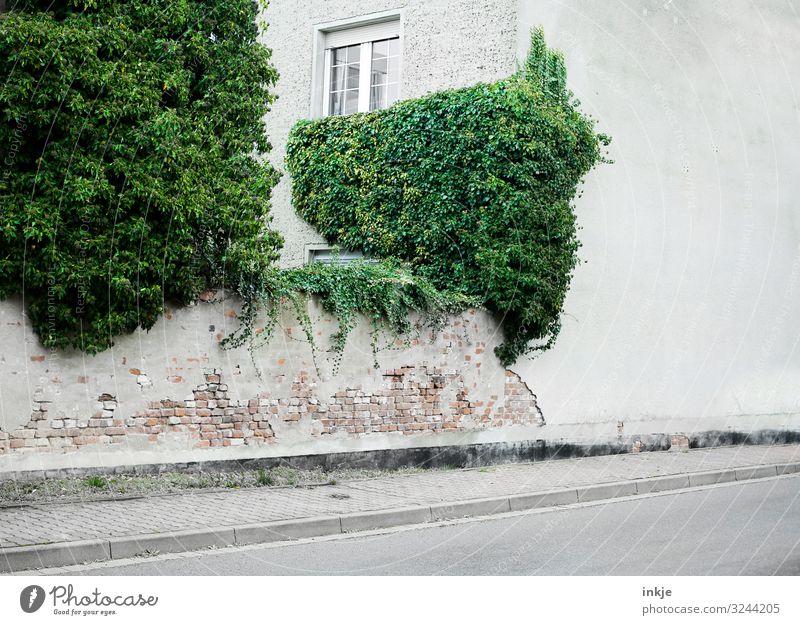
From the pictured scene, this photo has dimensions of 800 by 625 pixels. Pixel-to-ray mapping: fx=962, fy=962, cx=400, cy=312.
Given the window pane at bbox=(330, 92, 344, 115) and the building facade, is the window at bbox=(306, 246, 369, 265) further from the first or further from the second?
the window pane at bbox=(330, 92, 344, 115)

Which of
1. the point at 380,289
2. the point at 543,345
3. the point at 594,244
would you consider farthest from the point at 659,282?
the point at 380,289

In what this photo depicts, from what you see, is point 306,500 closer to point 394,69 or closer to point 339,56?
point 394,69

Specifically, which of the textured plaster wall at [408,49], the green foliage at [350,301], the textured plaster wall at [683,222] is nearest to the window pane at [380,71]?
the textured plaster wall at [408,49]

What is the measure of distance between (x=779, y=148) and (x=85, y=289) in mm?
16061

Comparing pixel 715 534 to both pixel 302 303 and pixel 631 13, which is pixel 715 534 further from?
pixel 631 13

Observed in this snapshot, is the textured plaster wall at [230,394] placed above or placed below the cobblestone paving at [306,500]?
above

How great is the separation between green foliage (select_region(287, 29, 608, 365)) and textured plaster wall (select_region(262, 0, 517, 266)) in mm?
717

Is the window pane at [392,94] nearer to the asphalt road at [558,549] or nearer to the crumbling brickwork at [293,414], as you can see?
the crumbling brickwork at [293,414]

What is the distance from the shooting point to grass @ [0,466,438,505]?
9781mm

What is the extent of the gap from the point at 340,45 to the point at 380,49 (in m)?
0.87

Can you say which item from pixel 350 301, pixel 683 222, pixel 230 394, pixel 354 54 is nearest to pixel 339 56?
pixel 354 54

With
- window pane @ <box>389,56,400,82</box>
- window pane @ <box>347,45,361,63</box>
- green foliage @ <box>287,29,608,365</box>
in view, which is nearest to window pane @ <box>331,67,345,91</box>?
window pane @ <box>347,45,361,63</box>

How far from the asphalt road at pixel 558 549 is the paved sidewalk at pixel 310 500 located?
0.72 m

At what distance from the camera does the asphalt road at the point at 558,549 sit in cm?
731
